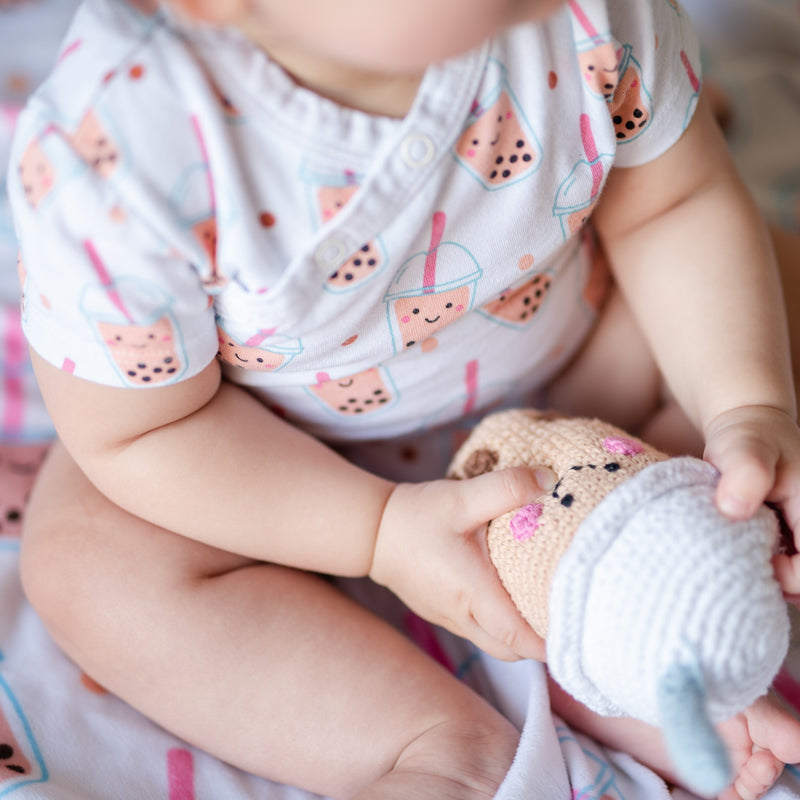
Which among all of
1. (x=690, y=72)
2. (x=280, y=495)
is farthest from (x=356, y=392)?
(x=690, y=72)

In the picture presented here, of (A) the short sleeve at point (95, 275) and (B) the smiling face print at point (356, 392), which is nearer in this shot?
(A) the short sleeve at point (95, 275)

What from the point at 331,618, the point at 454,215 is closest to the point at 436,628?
the point at 331,618

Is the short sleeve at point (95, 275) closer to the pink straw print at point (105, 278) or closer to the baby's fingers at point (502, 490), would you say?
the pink straw print at point (105, 278)

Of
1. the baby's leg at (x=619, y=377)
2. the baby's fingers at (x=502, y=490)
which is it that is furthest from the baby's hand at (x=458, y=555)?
the baby's leg at (x=619, y=377)

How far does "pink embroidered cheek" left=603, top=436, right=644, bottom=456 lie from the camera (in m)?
0.52

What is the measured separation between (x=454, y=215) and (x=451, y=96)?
0.22ft

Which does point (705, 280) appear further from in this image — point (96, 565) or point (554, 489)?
point (96, 565)

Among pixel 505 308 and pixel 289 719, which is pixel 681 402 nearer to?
pixel 505 308

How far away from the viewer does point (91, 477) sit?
593mm

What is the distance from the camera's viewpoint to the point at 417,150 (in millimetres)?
483

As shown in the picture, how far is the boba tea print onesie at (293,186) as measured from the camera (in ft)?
1.49

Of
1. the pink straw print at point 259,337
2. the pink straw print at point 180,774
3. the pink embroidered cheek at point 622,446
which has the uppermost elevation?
the pink straw print at point 259,337

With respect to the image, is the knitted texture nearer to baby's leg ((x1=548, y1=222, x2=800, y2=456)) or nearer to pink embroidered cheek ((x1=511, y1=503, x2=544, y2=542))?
pink embroidered cheek ((x1=511, y1=503, x2=544, y2=542))

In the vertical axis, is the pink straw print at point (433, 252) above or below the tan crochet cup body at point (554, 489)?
above
